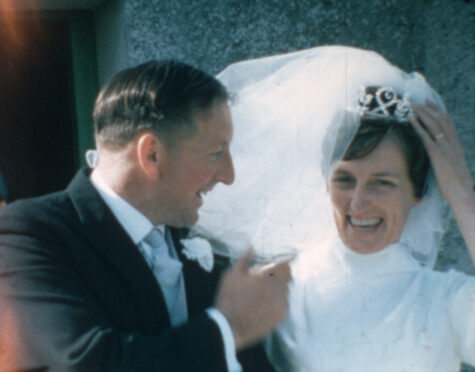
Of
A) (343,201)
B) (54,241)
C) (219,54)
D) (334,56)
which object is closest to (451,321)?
(343,201)

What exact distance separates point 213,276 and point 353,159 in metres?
0.52

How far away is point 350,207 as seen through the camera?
1.65m

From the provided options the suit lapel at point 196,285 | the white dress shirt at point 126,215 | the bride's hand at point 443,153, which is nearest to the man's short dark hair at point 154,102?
the white dress shirt at point 126,215

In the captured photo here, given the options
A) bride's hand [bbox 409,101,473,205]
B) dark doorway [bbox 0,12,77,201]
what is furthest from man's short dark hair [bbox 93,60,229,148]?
dark doorway [bbox 0,12,77,201]

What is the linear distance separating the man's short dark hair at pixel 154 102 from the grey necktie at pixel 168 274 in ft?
0.91

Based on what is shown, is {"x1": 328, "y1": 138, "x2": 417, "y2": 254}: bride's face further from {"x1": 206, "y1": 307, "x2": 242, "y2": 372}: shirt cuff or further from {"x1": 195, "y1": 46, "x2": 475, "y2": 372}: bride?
{"x1": 206, "y1": 307, "x2": 242, "y2": 372}: shirt cuff

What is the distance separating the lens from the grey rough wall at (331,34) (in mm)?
2488

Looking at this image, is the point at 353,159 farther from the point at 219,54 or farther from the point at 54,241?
the point at 219,54

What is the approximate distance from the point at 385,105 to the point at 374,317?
1.99ft

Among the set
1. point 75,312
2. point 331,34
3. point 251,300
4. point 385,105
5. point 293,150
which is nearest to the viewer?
point 75,312

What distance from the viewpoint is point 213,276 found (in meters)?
1.70

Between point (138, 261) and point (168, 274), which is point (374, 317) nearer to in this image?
point (168, 274)

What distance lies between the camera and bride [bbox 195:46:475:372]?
5.29 ft

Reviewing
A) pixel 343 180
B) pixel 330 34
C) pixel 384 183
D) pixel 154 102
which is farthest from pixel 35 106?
pixel 384 183
